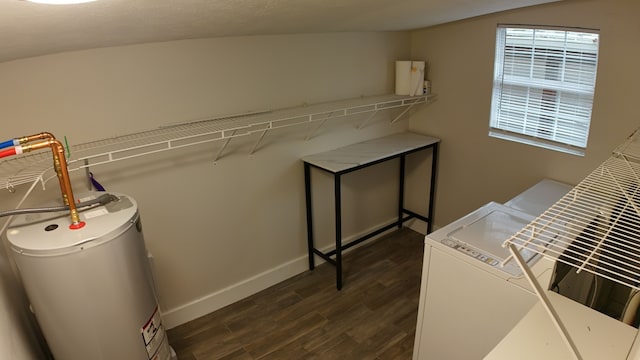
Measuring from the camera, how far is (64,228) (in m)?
1.60

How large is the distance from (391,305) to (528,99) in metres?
1.72

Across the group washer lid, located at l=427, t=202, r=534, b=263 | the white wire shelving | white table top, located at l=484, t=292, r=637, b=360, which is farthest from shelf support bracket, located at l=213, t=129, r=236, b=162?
white table top, located at l=484, t=292, r=637, b=360

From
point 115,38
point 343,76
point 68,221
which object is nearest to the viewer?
point 68,221

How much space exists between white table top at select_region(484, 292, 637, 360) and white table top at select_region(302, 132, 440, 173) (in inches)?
61.5

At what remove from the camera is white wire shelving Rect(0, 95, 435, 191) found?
6.29 ft

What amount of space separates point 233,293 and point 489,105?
228 centimetres

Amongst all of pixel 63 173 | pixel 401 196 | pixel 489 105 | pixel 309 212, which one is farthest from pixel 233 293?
pixel 489 105

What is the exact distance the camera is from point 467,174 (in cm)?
331

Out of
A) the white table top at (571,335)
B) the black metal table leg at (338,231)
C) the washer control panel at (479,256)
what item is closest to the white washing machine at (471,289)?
the washer control panel at (479,256)

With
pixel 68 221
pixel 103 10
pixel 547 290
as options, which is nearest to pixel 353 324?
pixel 547 290

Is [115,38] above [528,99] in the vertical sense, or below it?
above

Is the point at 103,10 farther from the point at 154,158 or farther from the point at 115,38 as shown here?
the point at 154,158

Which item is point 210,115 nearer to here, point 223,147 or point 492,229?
point 223,147

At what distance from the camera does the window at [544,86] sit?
8.41ft
